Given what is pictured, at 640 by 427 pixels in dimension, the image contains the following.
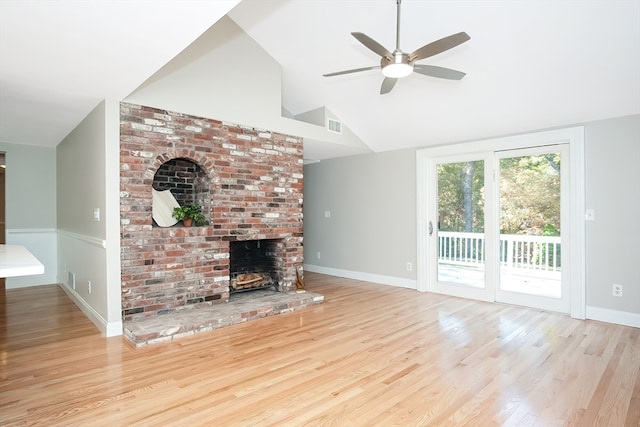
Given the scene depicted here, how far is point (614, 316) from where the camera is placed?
146 inches

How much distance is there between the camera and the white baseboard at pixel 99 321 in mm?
3277

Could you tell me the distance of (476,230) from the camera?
4789 millimetres

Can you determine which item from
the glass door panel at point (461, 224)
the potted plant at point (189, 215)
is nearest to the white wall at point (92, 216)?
the potted plant at point (189, 215)

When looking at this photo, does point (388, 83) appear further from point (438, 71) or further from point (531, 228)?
point (531, 228)

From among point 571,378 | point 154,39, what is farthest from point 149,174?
point 571,378

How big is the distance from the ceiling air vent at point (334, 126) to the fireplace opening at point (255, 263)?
180cm

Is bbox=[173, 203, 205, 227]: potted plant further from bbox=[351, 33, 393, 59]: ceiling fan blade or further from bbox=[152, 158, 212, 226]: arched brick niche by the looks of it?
bbox=[351, 33, 393, 59]: ceiling fan blade

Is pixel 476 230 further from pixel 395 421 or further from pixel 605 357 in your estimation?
pixel 395 421

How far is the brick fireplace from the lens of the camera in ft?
11.3

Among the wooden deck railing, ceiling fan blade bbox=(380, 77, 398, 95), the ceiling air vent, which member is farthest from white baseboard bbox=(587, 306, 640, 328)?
the ceiling air vent

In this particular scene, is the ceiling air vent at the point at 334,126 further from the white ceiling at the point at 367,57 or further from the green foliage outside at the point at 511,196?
the green foliage outside at the point at 511,196

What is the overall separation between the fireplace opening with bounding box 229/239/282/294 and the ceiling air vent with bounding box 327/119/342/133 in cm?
180

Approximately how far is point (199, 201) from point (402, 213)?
3021 millimetres

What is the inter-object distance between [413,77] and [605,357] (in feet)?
10.4
